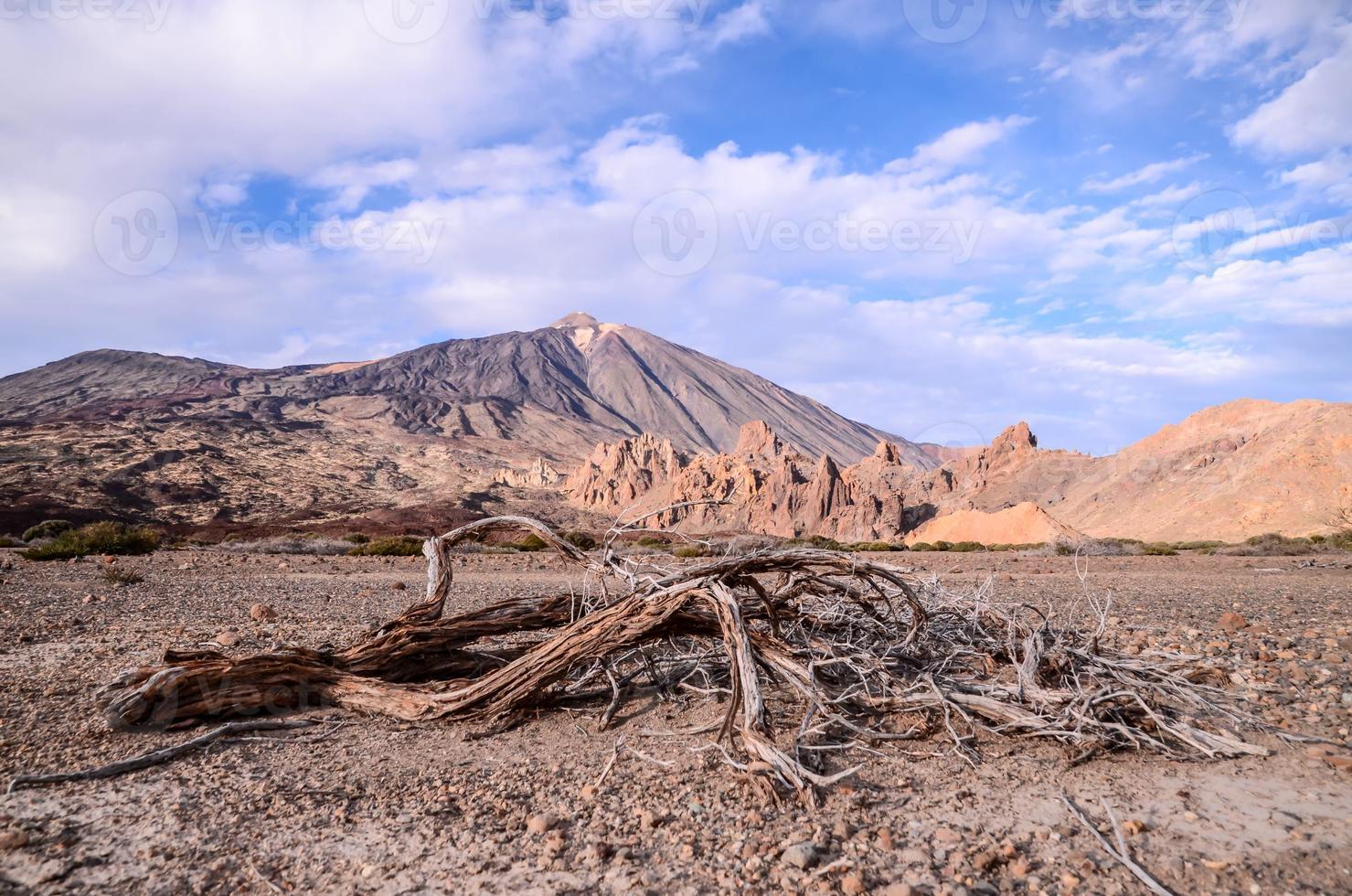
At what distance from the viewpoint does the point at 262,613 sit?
7.38 m

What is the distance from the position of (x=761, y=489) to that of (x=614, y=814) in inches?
1380

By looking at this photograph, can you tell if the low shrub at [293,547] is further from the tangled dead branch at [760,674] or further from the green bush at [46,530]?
the tangled dead branch at [760,674]

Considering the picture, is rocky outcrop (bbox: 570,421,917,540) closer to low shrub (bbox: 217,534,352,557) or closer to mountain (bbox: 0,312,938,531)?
mountain (bbox: 0,312,938,531)

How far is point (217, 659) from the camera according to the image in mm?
3887

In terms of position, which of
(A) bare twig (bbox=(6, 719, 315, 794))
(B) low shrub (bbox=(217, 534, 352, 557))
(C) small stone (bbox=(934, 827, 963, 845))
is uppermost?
(C) small stone (bbox=(934, 827, 963, 845))

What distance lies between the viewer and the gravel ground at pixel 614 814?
2336mm

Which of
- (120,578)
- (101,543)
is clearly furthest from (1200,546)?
(101,543)

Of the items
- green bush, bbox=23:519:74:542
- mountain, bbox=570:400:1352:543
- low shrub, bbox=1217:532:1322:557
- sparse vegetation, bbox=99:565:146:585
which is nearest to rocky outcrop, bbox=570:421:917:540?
mountain, bbox=570:400:1352:543

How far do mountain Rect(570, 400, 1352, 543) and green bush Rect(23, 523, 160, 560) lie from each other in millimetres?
12518

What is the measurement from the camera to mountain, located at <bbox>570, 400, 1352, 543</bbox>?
82.0 feet

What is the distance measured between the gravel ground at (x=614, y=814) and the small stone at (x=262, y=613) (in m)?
2.65

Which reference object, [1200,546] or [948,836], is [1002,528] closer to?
[1200,546]

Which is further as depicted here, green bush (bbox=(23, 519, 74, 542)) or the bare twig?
green bush (bbox=(23, 519, 74, 542))

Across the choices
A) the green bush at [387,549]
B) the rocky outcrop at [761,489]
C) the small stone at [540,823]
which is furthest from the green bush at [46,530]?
the small stone at [540,823]
